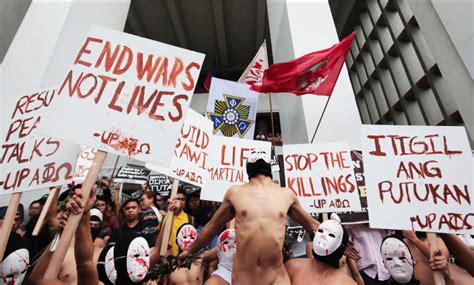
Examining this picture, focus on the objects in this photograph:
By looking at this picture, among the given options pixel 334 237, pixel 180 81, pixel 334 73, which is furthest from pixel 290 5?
pixel 334 237

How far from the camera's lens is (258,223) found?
203 cm

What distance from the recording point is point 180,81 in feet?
7.24

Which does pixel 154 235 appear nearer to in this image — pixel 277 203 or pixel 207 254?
pixel 207 254

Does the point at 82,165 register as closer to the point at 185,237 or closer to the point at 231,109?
the point at 185,237

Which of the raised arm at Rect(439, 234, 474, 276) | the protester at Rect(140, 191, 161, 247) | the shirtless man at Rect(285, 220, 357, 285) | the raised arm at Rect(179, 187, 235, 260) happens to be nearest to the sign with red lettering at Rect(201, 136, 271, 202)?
the protester at Rect(140, 191, 161, 247)

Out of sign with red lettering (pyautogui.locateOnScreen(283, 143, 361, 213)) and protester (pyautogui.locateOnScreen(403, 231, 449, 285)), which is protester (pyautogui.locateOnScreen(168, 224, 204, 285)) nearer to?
sign with red lettering (pyautogui.locateOnScreen(283, 143, 361, 213))

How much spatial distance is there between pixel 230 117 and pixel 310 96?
1.50m

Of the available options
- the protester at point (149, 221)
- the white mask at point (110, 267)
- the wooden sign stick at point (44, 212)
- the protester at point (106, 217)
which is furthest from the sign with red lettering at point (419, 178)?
the protester at point (106, 217)

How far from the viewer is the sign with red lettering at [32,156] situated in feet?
6.90

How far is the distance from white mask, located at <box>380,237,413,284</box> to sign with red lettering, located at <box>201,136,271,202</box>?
1637mm

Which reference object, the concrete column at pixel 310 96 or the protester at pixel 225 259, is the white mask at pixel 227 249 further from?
the concrete column at pixel 310 96

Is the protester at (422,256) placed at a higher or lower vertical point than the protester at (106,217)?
lower

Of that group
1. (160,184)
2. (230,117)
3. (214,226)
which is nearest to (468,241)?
(214,226)

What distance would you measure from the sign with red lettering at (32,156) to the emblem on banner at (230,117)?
316 cm
